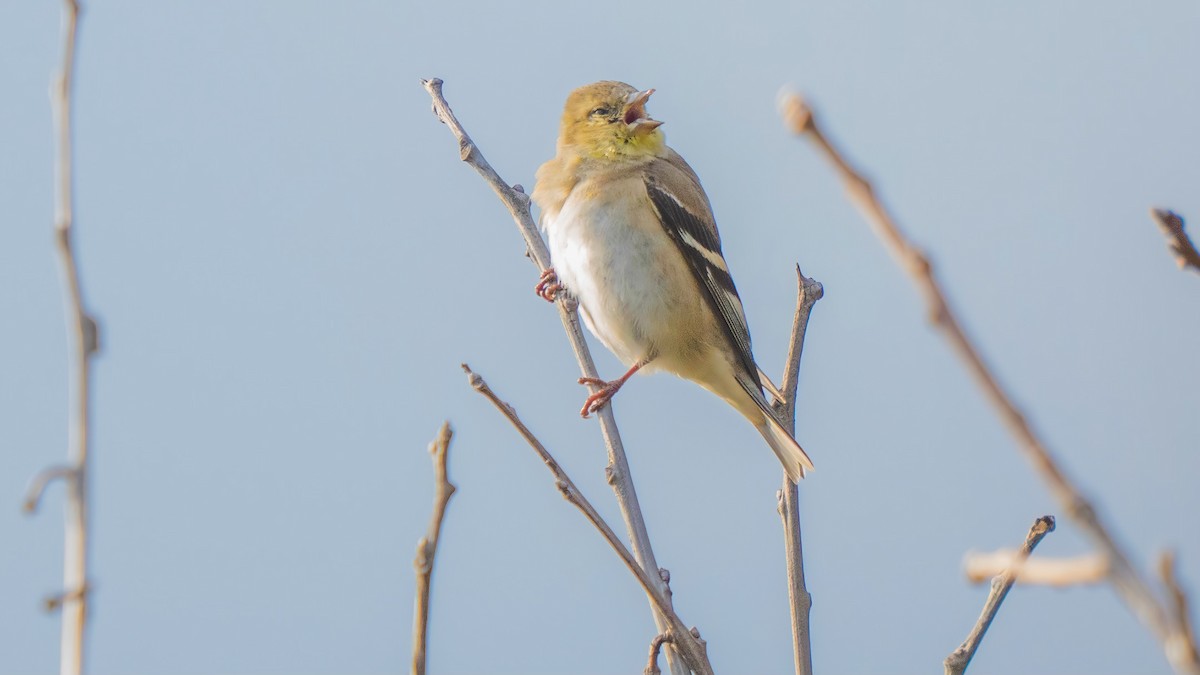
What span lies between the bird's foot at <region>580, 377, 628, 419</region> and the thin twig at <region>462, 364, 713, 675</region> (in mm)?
893

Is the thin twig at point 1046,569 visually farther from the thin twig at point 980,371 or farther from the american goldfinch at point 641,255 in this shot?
the american goldfinch at point 641,255

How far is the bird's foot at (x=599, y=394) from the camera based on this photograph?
345cm

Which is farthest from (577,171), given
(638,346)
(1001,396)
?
(1001,396)

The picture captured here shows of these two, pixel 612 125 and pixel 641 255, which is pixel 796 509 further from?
pixel 612 125

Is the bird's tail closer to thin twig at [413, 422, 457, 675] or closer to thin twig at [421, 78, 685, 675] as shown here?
thin twig at [421, 78, 685, 675]

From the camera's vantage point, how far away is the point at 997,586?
246 centimetres

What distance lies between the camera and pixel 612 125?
18.3ft

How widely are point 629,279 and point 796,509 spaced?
2.38 metres

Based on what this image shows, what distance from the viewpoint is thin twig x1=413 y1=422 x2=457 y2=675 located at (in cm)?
155

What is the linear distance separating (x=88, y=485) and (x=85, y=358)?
13cm

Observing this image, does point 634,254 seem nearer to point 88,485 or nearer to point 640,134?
point 640,134

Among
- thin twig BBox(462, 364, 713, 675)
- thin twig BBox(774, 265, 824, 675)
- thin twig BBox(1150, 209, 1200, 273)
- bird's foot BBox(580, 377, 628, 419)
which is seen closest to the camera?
thin twig BBox(1150, 209, 1200, 273)

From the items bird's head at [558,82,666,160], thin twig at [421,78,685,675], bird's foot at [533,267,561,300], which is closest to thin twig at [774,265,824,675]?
thin twig at [421,78,685,675]

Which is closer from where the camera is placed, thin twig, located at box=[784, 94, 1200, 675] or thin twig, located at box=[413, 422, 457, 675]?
thin twig, located at box=[784, 94, 1200, 675]
